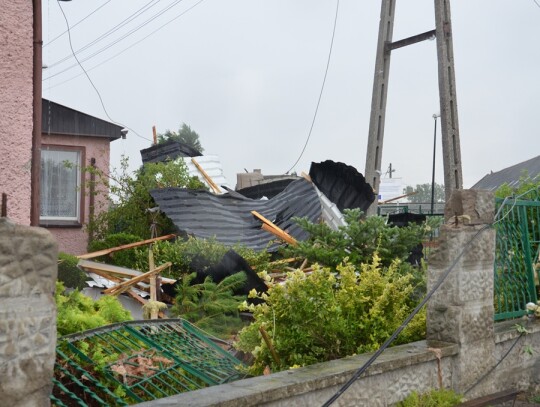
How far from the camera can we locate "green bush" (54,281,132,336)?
5147 mm

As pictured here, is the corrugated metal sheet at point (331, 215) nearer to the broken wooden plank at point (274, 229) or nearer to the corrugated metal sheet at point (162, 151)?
the broken wooden plank at point (274, 229)

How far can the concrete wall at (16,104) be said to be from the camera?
5492mm

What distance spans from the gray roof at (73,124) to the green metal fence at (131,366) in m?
9.35

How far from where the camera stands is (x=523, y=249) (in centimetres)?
754

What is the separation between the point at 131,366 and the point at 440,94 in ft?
32.2

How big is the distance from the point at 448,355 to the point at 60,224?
10.6 m

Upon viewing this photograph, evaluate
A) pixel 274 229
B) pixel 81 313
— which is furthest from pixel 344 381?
pixel 274 229

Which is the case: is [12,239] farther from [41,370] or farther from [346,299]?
[346,299]

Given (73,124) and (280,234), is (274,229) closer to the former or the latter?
(280,234)

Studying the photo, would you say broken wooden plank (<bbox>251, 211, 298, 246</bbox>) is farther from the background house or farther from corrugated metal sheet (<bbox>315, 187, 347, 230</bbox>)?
the background house

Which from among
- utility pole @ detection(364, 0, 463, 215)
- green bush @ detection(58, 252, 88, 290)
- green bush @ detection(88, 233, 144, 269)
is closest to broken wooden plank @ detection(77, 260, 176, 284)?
green bush @ detection(58, 252, 88, 290)

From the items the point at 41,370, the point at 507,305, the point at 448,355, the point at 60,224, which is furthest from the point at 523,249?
the point at 60,224

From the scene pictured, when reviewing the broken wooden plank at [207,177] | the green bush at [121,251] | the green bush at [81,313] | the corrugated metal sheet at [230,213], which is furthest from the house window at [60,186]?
the green bush at [81,313]

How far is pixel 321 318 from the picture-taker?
547cm
